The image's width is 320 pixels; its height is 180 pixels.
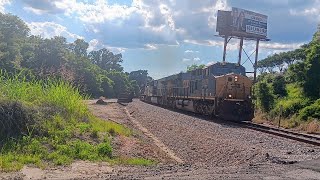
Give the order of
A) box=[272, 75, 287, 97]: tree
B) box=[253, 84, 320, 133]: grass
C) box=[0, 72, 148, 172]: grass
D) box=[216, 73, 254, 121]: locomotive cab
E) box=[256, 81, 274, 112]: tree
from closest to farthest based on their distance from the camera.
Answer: box=[0, 72, 148, 172]: grass, box=[253, 84, 320, 133]: grass, box=[216, 73, 254, 121]: locomotive cab, box=[256, 81, 274, 112]: tree, box=[272, 75, 287, 97]: tree

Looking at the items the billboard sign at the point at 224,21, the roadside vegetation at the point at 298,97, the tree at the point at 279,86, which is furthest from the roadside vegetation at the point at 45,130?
the billboard sign at the point at 224,21

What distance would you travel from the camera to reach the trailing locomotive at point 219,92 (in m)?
24.6

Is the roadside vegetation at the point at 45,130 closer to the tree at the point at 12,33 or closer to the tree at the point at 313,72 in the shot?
the tree at the point at 313,72

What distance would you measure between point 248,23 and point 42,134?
42076 millimetres

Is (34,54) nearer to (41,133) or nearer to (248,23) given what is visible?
(248,23)

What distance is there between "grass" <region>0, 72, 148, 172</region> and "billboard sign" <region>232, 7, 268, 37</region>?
37269 millimetres

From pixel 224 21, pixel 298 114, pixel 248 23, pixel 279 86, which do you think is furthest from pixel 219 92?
pixel 248 23

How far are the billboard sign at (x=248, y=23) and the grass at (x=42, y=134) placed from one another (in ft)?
122

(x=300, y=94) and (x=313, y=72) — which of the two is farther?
(x=300, y=94)

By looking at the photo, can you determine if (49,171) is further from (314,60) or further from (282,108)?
(314,60)

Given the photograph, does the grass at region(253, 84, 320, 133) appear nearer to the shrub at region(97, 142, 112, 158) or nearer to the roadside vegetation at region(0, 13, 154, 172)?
the roadside vegetation at region(0, 13, 154, 172)

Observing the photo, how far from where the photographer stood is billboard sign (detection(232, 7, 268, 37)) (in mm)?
48344

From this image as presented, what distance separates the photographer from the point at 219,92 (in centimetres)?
2508

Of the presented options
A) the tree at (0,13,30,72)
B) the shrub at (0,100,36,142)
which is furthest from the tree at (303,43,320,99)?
the tree at (0,13,30,72)
